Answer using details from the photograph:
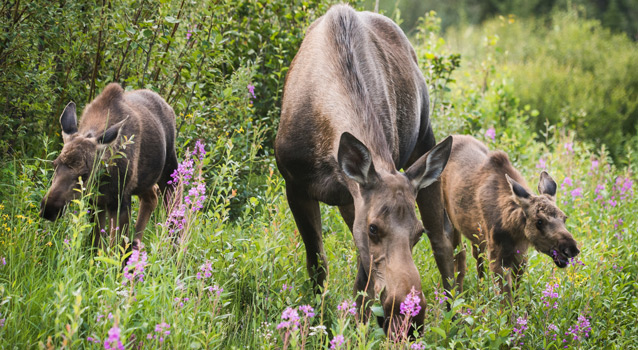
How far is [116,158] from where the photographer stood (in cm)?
606

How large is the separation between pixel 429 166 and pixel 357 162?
20.2 inches

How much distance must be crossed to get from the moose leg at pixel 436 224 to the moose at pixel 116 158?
2722 mm

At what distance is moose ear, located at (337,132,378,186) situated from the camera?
15.0ft

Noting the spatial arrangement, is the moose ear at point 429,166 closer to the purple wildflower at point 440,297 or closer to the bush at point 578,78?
the purple wildflower at point 440,297

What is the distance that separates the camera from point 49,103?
6.26 metres

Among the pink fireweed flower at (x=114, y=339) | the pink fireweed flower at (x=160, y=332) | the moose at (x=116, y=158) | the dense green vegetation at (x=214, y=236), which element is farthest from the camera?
the moose at (x=116, y=158)

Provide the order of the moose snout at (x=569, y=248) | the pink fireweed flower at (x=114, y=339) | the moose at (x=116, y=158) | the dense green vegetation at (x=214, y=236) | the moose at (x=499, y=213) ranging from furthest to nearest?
the moose at (x=499, y=213) → the moose snout at (x=569, y=248) → the moose at (x=116, y=158) → the dense green vegetation at (x=214, y=236) → the pink fireweed flower at (x=114, y=339)

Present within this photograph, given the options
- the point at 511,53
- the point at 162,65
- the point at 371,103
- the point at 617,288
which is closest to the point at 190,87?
the point at 162,65

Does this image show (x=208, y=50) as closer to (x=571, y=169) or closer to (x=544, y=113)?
(x=571, y=169)

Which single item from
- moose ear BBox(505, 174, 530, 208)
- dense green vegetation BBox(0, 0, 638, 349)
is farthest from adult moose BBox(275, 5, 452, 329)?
moose ear BBox(505, 174, 530, 208)

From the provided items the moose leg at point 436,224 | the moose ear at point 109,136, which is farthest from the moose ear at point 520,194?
the moose ear at point 109,136

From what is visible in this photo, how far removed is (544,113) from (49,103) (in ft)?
45.9

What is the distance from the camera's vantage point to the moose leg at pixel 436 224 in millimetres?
6973

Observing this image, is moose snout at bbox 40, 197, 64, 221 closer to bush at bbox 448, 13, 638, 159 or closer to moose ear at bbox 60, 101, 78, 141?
moose ear at bbox 60, 101, 78, 141
